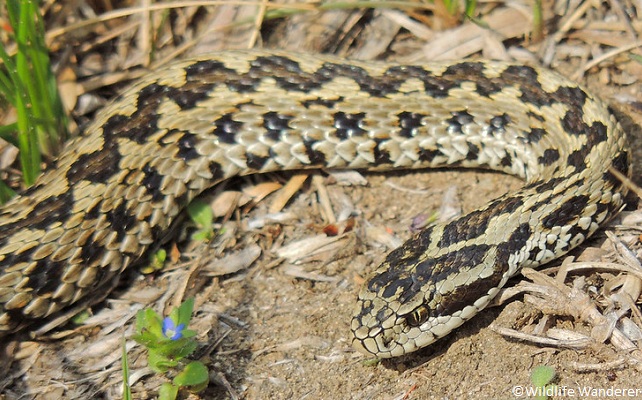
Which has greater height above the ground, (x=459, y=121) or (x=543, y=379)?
(x=459, y=121)

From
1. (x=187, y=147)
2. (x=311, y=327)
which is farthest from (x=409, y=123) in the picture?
(x=311, y=327)

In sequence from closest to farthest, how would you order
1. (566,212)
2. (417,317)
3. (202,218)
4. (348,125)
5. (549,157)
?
(417,317), (566,212), (549,157), (202,218), (348,125)

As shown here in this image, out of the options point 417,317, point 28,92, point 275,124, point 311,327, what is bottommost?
point 311,327

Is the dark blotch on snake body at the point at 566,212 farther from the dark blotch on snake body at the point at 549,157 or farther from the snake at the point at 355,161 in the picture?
the dark blotch on snake body at the point at 549,157

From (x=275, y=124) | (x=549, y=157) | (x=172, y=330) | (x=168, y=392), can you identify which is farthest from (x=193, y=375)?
(x=549, y=157)

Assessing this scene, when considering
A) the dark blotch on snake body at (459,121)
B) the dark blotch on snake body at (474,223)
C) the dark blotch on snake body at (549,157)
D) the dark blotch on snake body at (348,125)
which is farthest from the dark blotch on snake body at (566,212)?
the dark blotch on snake body at (348,125)

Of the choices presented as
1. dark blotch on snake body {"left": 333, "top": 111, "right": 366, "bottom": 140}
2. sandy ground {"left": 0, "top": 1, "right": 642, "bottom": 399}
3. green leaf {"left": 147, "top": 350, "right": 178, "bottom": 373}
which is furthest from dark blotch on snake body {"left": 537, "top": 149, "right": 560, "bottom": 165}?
green leaf {"left": 147, "top": 350, "right": 178, "bottom": 373}

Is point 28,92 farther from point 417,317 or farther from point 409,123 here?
point 417,317

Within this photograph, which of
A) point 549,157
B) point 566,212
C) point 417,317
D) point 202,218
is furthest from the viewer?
point 202,218

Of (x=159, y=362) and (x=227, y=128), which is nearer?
(x=159, y=362)
